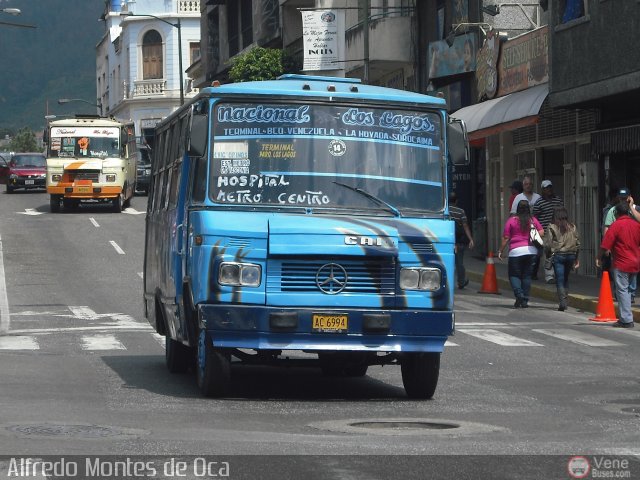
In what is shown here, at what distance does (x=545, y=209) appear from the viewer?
26500 millimetres

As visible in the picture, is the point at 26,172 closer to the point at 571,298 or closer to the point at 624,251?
the point at 571,298

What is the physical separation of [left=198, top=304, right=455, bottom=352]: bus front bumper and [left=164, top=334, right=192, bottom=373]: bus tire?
8.14 ft

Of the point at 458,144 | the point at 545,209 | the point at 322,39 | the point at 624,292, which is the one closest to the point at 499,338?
the point at 624,292

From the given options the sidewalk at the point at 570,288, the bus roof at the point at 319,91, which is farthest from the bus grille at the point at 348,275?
the sidewalk at the point at 570,288

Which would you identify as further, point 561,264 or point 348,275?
point 561,264

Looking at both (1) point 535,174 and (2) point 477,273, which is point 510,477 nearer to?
(2) point 477,273

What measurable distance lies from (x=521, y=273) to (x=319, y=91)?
36.9ft

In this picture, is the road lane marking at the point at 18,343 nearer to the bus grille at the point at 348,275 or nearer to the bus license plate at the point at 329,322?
the bus grille at the point at 348,275

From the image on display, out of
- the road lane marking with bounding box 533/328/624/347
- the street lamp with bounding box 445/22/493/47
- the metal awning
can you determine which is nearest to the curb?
the road lane marking with bounding box 533/328/624/347

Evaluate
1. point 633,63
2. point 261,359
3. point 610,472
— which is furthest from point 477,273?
point 610,472

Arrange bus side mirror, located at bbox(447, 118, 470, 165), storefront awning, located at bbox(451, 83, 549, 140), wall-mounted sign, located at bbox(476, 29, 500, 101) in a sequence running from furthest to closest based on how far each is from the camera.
Result: wall-mounted sign, located at bbox(476, 29, 500, 101) → storefront awning, located at bbox(451, 83, 549, 140) → bus side mirror, located at bbox(447, 118, 470, 165)

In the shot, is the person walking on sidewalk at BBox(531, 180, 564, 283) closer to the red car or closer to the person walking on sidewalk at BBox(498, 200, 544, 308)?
the person walking on sidewalk at BBox(498, 200, 544, 308)

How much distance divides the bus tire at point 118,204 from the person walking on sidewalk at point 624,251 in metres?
28.2

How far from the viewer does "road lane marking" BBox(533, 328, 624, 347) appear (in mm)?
18469
